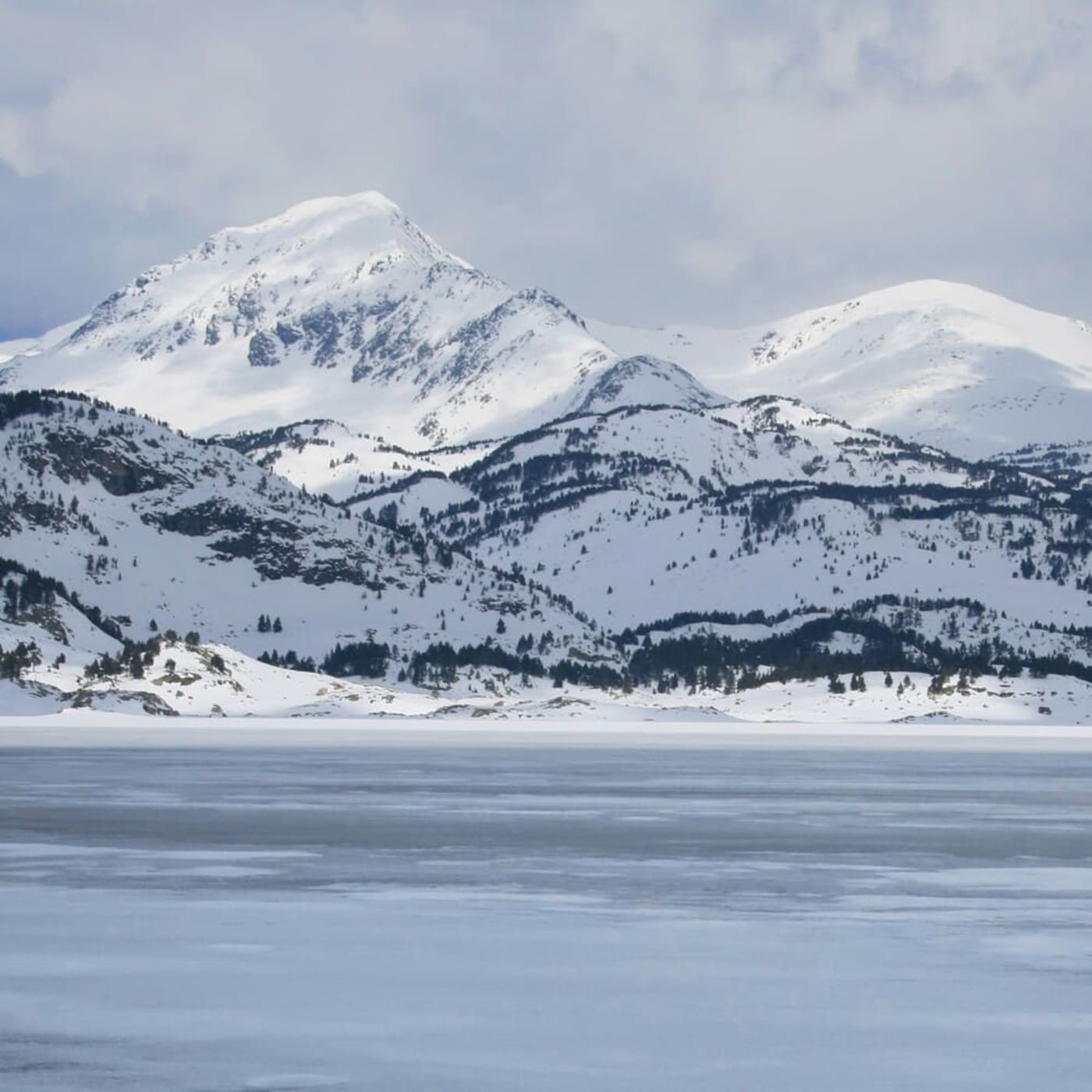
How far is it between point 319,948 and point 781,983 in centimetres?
925

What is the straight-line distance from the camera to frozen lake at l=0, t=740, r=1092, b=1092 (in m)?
27.6

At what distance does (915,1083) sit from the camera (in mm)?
26281

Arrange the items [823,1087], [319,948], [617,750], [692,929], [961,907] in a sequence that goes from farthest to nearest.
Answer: [617,750]
[961,907]
[692,929]
[319,948]
[823,1087]

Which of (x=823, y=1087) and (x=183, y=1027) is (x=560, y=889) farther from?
(x=823, y=1087)

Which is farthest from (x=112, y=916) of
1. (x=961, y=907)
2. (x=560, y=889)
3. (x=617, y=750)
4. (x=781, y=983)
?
(x=617, y=750)

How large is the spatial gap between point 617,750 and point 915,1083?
380 feet

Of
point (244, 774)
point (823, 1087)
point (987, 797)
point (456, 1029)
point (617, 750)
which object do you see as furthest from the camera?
point (617, 750)

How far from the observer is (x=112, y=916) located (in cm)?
4041

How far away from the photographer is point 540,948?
3697cm

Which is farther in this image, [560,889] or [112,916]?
[560,889]

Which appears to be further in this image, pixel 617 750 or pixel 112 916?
pixel 617 750

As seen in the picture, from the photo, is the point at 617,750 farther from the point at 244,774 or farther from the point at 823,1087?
the point at 823,1087

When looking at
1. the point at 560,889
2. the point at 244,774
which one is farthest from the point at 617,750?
the point at 560,889

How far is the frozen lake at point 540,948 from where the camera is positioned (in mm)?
27562
